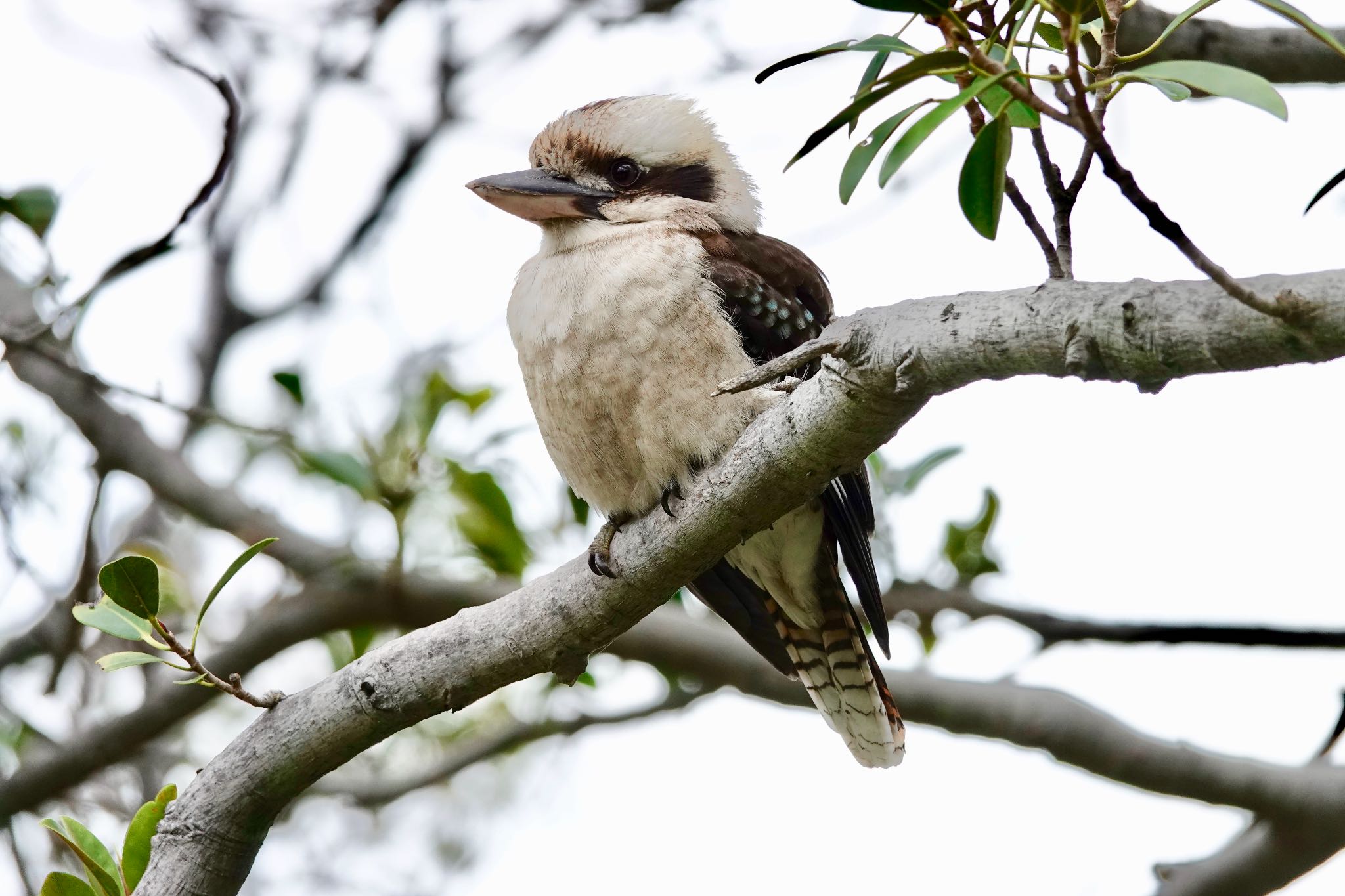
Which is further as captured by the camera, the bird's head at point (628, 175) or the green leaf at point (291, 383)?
the green leaf at point (291, 383)

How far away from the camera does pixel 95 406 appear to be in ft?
12.2

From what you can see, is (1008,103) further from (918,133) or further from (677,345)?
(677,345)

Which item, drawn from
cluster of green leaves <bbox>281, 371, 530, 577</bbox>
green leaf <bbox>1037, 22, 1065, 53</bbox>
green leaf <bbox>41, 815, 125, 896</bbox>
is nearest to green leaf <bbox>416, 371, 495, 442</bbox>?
cluster of green leaves <bbox>281, 371, 530, 577</bbox>

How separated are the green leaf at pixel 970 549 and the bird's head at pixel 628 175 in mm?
1046

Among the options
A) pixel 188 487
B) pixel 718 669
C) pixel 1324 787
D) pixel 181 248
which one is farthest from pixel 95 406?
pixel 1324 787

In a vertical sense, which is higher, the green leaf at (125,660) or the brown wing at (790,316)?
the brown wing at (790,316)

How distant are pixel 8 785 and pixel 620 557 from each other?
86.4 inches

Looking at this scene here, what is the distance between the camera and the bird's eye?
3.20m

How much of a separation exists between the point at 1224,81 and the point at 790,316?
1.47m

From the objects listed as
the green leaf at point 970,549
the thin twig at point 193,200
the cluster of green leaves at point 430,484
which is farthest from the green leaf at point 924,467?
the thin twig at point 193,200

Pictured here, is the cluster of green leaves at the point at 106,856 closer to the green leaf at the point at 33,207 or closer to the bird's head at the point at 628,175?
the bird's head at the point at 628,175

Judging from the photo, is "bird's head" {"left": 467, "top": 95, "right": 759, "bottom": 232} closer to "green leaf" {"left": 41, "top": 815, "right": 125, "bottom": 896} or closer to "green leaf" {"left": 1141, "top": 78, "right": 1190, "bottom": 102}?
"green leaf" {"left": 1141, "top": 78, "right": 1190, "bottom": 102}

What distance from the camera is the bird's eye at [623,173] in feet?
10.5

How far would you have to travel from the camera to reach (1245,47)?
287 centimetres
